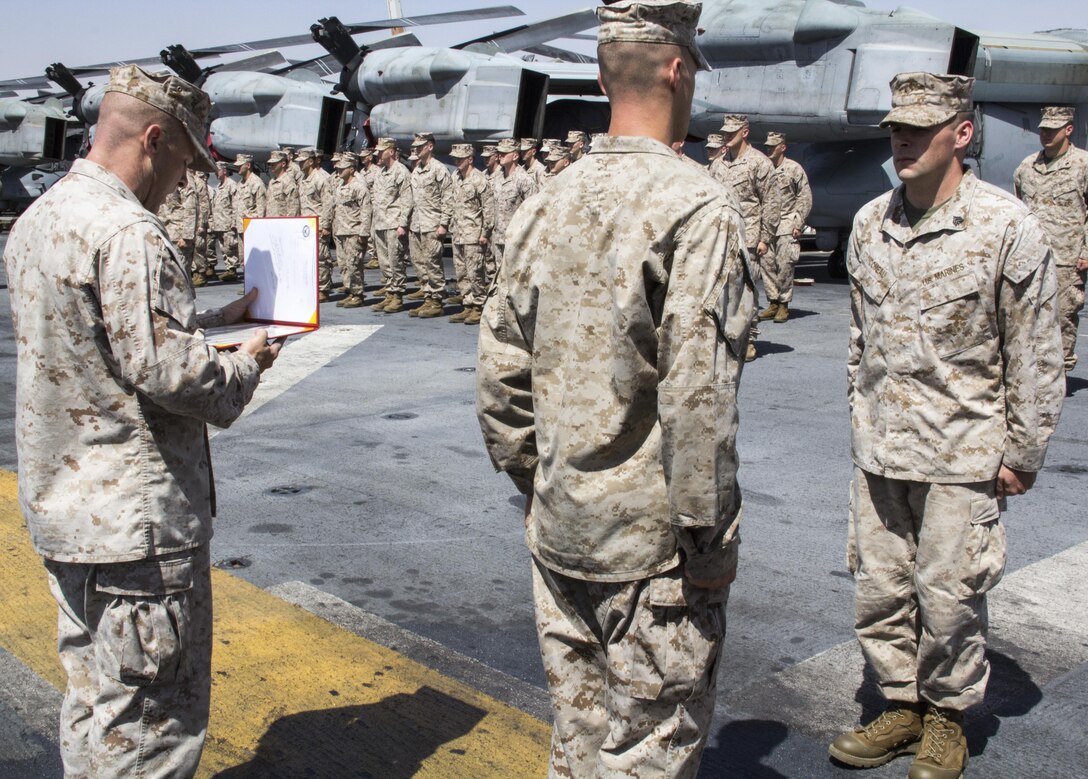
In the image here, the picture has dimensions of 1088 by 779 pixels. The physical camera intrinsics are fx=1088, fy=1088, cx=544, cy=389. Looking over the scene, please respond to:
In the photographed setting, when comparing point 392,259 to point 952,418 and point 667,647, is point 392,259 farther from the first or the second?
point 667,647

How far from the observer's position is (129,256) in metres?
2.29

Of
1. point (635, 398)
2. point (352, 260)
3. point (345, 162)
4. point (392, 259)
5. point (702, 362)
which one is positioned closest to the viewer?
point (702, 362)

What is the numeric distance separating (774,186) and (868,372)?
8212mm

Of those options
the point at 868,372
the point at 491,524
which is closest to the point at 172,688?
the point at 868,372

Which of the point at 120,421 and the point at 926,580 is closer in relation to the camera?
the point at 120,421

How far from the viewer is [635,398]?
2098mm

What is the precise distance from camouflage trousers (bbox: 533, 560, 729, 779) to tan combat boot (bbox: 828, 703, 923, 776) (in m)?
1.05

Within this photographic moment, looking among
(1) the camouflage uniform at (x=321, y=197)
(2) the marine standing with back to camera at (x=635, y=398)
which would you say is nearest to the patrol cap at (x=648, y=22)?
(2) the marine standing with back to camera at (x=635, y=398)

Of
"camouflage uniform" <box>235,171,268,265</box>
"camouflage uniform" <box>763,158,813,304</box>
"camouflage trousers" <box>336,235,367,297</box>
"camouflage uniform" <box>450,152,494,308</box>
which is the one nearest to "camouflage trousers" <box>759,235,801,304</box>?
"camouflage uniform" <box>763,158,813,304</box>

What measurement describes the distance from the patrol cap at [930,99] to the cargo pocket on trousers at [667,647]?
1637 millimetres

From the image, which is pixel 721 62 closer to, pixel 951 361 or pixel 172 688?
pixel 951 361

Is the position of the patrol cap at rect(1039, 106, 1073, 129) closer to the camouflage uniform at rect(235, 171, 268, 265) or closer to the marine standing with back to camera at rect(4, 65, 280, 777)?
the marine standing with back to camera at rect(4, 65, 280, 777)

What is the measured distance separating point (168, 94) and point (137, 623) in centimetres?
118

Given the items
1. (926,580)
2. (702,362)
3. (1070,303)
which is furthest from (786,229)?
(702,362)
